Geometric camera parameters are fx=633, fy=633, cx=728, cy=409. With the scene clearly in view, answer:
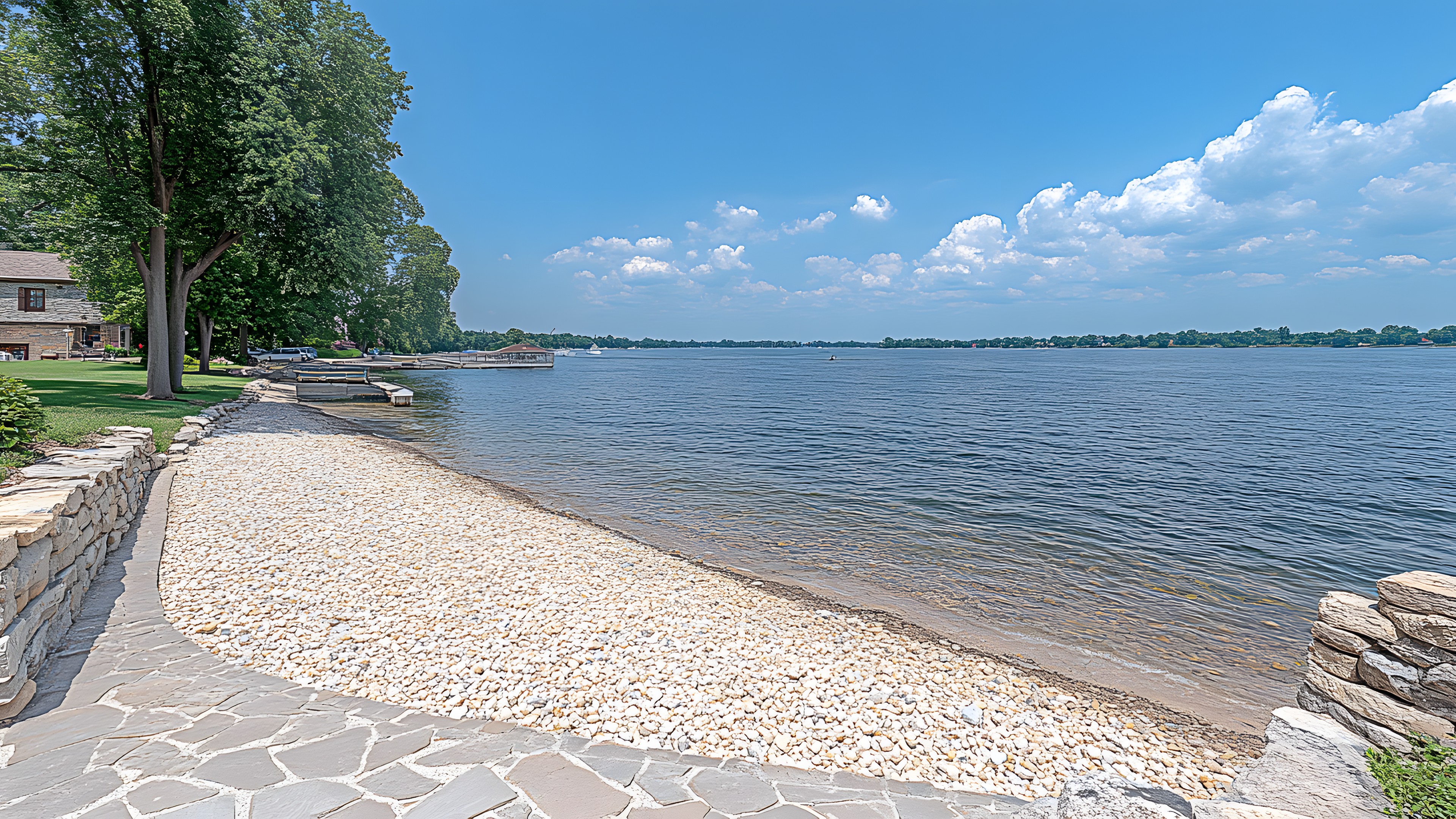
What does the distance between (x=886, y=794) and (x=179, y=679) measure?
5287 mm

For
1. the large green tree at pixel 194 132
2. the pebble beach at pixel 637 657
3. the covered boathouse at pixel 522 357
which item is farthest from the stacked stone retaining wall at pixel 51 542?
the covered boathouse at pixel 522 357

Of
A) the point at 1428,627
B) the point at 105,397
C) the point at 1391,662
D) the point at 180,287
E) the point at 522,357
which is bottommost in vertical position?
the point at 1391,662

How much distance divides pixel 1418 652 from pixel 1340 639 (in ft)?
1.38

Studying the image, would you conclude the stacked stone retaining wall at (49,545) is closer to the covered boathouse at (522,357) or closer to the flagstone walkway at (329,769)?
the flagstone walkway at (329,769)

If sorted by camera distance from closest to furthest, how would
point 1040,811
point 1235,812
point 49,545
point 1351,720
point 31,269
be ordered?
point 1235,812
point 1040,811
point 1351,720
point 49,545
point 31,269

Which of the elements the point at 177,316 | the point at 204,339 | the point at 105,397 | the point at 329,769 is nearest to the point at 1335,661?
the point at 329,769

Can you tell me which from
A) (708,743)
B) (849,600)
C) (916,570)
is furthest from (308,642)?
(916,570)

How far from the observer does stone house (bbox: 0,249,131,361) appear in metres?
44.5

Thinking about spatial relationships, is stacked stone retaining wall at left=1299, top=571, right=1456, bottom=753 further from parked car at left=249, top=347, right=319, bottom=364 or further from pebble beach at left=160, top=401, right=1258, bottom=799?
parked car at left=249, top=347, right=319, bottom=364

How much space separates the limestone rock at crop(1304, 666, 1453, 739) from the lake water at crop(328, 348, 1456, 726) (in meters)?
1.48

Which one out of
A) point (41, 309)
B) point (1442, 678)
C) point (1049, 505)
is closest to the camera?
point (1442, 678)

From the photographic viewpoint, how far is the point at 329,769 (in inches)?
152

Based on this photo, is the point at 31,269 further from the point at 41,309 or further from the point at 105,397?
the point at 105,397

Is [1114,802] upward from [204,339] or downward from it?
downward
